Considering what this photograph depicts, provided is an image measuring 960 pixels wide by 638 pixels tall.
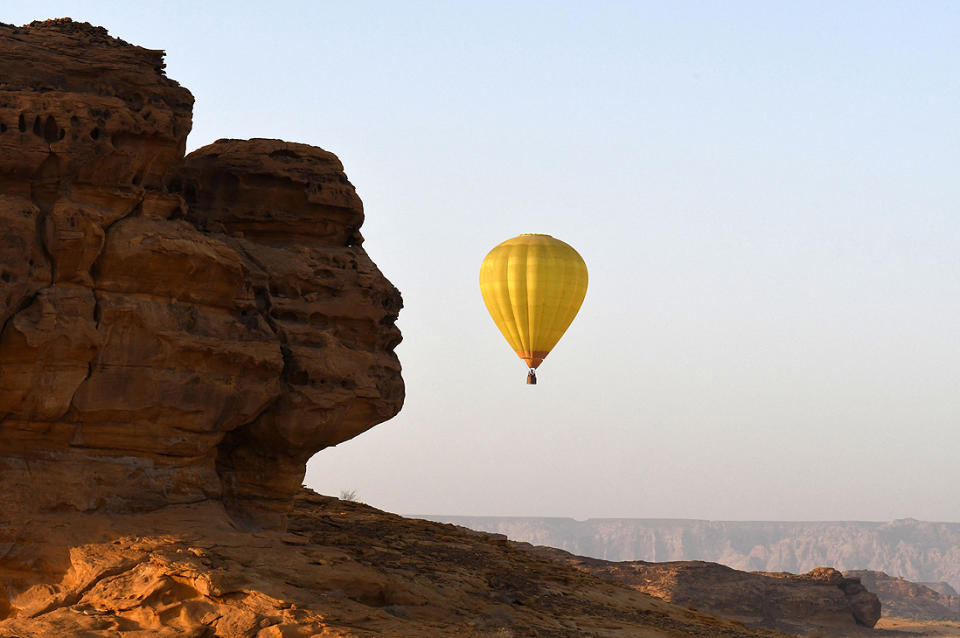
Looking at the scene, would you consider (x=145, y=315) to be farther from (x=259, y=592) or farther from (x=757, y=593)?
(x=757, y=593)

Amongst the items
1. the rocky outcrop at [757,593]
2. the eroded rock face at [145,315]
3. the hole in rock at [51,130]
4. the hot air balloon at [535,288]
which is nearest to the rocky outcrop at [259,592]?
the eroded rock face at [145,315]

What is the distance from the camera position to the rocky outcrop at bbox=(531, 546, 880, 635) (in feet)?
152

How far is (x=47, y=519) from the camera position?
68.9ft

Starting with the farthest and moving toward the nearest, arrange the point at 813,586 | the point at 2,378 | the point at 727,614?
the point at 813,586
the point at 727,614
the point at 2,378

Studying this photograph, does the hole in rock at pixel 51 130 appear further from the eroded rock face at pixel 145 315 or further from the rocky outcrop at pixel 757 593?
the rocky outcrop at pixel 757 593

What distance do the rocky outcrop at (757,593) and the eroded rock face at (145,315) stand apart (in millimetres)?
23144

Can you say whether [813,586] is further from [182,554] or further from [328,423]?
[182,554]

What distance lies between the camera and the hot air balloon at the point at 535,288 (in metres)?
53.2

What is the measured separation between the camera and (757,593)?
156 ft

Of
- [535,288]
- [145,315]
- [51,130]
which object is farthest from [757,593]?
[51,130]

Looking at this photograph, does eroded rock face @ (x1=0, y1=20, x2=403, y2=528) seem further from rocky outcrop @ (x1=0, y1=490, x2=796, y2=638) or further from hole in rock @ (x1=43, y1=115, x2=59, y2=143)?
rocky outcrop @ (x1=0, y1=490, x2=796, y2=638)

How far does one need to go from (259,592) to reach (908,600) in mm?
62541

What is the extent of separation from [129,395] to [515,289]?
33012mm

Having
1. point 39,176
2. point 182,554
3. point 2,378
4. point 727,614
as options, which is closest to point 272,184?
point 39,176
